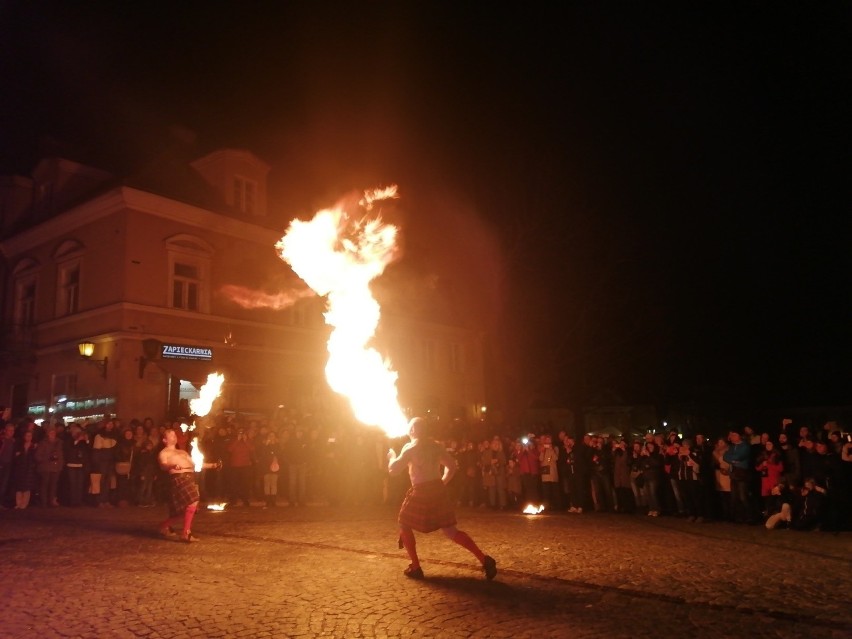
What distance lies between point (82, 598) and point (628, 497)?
1173cm

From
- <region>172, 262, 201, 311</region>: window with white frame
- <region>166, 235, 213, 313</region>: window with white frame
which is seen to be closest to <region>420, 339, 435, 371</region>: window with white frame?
<region>166, 235, 213, 313</region>: window with white frame

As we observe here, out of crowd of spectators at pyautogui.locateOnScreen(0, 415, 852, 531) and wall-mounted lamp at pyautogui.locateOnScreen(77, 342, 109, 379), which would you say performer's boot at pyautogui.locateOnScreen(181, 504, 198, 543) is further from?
wall-mounted lamp at pyautogui.locateOnScreen(77, 342, 109, 379)

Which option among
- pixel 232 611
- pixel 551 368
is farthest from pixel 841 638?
pixel 551 368

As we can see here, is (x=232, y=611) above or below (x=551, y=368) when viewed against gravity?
below

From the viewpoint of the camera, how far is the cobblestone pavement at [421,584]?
6465mm

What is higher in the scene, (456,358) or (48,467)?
(456,358)

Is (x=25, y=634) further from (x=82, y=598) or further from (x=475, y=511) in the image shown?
(x=475, y=511)

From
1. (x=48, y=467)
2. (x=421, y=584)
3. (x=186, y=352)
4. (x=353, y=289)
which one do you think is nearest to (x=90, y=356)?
(x=186, y=352)

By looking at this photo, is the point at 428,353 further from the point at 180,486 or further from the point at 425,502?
the point at 425,502

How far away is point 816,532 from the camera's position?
12.2 metres

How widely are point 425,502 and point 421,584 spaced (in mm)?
1013

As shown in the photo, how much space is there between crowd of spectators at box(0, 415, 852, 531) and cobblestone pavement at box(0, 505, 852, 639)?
1389 mm

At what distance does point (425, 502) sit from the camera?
28.8 feet

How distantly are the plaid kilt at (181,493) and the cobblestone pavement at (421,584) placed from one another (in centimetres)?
66
